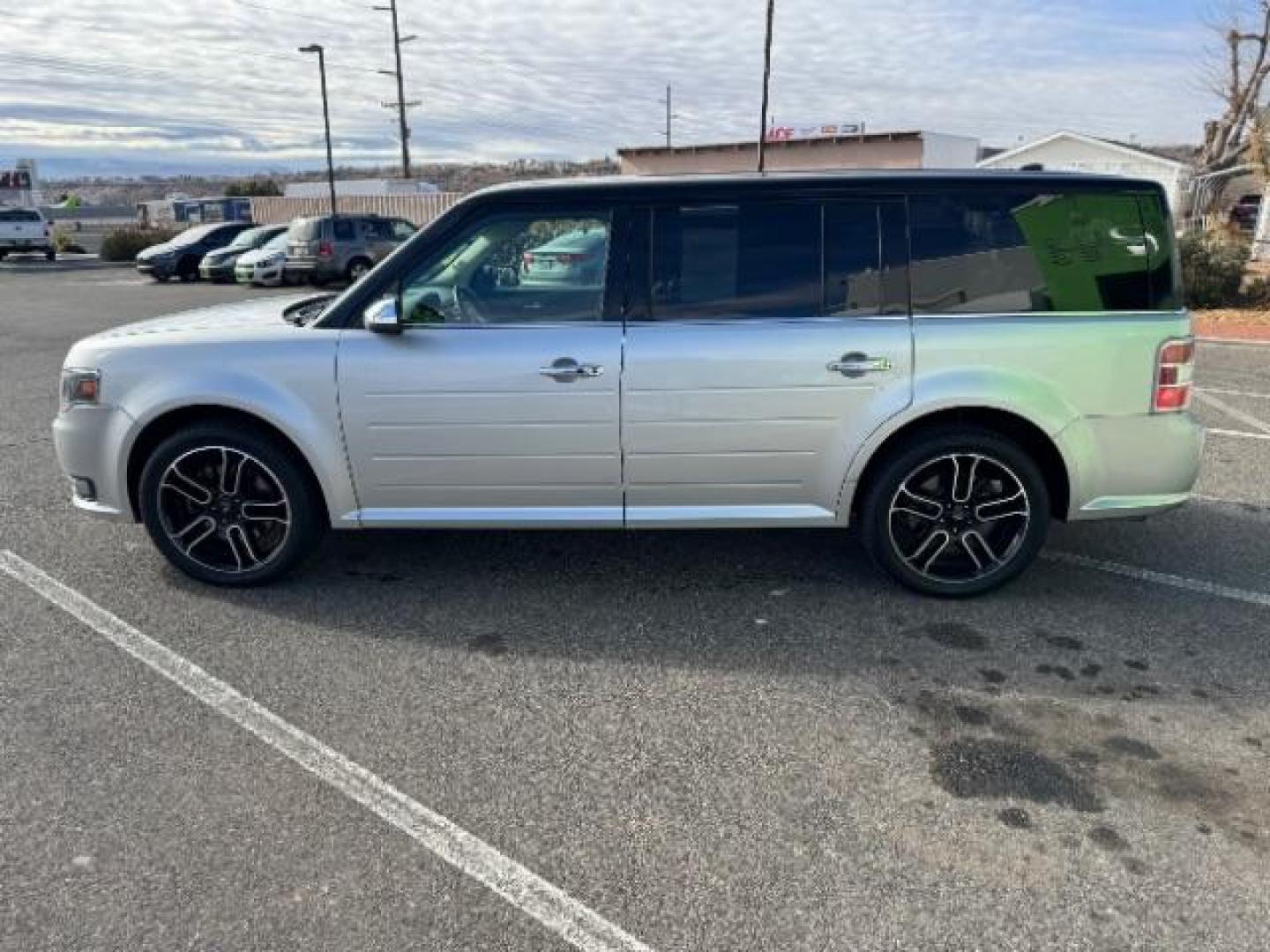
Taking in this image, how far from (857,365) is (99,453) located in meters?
3.38

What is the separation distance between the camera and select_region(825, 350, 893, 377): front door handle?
3.83 meters

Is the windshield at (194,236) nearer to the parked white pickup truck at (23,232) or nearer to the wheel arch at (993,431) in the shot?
the parked white pickup truck at (23,232)

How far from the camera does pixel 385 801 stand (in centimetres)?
276

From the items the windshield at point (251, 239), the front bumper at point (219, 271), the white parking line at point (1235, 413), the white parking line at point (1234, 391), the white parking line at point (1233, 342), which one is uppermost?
the windshield at point (251, 239)

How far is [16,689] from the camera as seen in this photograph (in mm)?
3393

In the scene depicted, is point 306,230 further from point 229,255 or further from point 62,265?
point 62,265

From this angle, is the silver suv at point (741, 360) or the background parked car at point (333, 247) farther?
the background parked car at point (333, 247)

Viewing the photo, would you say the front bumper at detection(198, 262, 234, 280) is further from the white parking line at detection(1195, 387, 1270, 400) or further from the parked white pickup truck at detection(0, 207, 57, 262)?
the white parking line at detection(1195, 387, 1270, 400)

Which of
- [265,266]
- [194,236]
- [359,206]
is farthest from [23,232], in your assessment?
[265,266]

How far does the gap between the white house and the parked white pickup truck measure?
1317 inches

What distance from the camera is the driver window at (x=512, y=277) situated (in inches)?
154

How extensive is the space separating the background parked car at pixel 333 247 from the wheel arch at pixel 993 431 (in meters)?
18.0

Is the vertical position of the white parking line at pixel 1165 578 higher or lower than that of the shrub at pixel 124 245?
lower

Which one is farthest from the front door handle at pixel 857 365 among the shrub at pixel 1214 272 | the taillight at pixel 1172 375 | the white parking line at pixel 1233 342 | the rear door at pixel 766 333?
the shrub at pixel 1214 272
